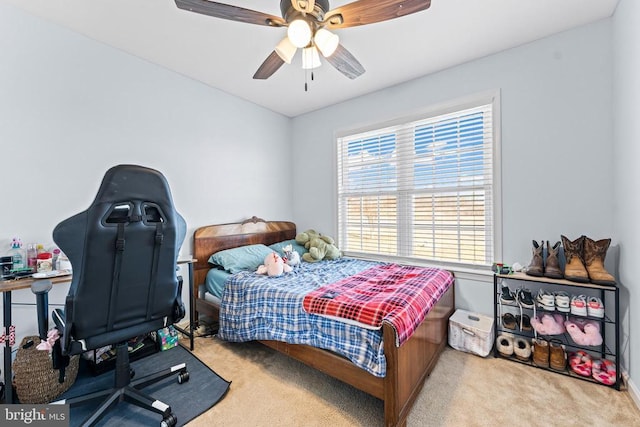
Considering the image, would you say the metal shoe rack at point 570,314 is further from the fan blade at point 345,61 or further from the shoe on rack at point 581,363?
the fan blade at point 345,61

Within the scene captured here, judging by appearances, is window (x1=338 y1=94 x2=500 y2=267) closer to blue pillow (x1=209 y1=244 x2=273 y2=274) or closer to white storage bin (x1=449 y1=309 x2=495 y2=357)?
white storage bin (x1=449 y1=309 x2=495 y2=357)

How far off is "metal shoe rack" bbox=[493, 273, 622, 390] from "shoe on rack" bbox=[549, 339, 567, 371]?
0.03m

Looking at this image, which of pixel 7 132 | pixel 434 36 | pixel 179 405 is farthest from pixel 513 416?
pixel 7 132

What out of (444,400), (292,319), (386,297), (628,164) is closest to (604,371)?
(444,400)

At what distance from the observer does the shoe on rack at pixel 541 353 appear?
203 cm

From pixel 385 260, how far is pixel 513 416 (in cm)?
177

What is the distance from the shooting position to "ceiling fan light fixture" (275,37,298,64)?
1.74 m

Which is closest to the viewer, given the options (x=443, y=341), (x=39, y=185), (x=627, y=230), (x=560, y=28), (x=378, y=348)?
(x=378, y=348)

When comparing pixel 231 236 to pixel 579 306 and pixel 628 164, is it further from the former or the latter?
pixel 628 164

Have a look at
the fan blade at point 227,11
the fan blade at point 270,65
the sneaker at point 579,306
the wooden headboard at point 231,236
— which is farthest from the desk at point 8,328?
the sneaker at point 579,306

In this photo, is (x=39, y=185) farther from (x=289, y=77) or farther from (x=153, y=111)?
(x=289, y=77)

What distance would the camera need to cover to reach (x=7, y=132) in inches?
73.0

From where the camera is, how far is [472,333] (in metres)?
2.23

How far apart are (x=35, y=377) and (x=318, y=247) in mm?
2404
